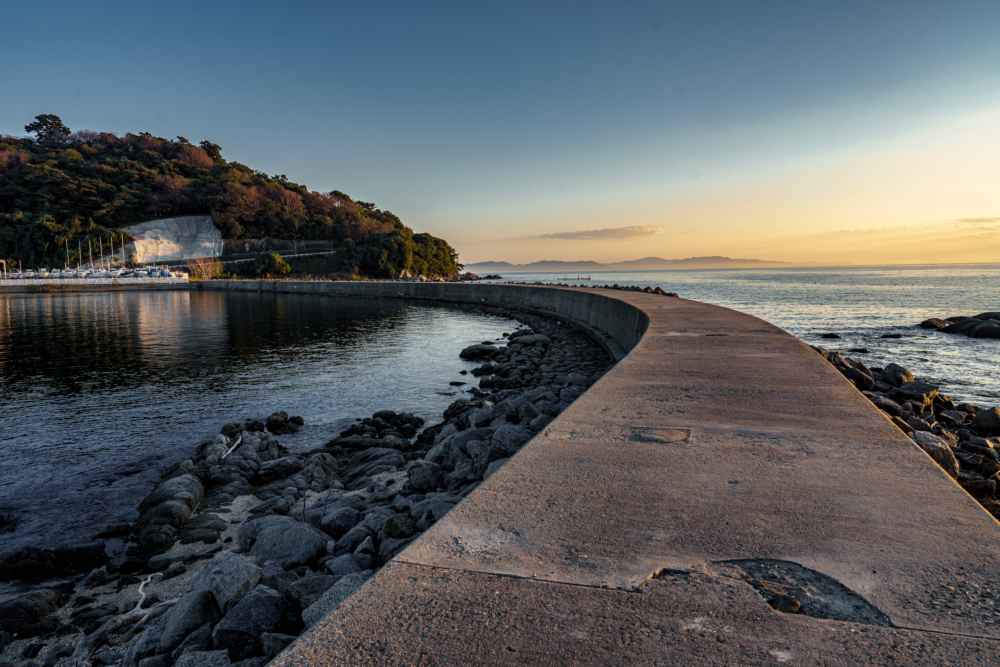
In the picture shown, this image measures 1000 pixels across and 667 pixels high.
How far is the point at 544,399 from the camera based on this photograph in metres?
7.14

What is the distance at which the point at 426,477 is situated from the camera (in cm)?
492

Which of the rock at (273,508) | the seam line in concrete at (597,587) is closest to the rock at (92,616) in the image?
the rock at (273,508)

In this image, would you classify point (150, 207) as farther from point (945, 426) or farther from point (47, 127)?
point (945, 426)

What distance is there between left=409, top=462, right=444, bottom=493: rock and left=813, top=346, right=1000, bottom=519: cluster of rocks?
397 centimetres

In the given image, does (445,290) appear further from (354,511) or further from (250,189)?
(250,189)

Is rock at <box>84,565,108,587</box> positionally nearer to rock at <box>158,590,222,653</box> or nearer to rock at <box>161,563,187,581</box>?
rock at <box>161,563,187,581</box>

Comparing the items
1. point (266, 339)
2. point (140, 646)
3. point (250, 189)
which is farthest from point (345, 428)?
point (250, 189)

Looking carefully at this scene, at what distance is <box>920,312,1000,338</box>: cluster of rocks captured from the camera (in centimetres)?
1752

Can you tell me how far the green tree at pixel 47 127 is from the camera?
10294cm

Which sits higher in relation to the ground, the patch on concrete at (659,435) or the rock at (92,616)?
the patch on concrete at (659,435)

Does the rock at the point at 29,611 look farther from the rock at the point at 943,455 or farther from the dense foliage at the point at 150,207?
the dense foliage at the point at 150,207

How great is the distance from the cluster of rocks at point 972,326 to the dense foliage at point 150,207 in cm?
5431

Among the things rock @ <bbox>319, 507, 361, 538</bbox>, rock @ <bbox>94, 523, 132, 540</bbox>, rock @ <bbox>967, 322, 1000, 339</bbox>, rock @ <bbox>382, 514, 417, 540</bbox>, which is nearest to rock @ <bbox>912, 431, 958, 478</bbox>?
rock @ <bbox>382, 514, 417, 540</bbox>

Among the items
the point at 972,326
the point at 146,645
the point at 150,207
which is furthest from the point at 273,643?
the point at 150,207
